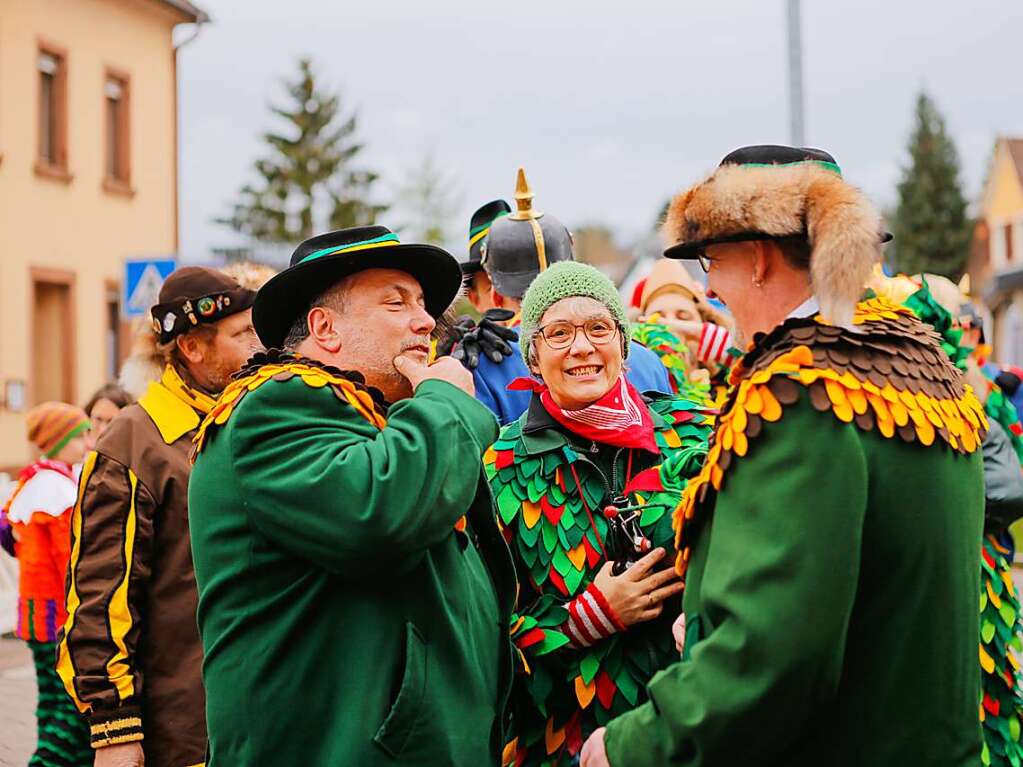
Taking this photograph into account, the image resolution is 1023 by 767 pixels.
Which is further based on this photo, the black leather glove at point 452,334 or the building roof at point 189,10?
the building roof at point 189,10

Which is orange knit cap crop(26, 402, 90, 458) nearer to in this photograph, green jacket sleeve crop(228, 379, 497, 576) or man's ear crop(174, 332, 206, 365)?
man's ear crop(174, 332, 206, 365)

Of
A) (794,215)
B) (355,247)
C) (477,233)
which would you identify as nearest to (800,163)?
(794,215)

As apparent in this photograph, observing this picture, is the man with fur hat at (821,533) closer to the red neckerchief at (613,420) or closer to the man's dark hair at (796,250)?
the man's dark hair at (796,250)

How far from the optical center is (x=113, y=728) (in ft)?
12.1

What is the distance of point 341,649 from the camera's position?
2697 mm

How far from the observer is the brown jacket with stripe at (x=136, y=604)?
374 cm

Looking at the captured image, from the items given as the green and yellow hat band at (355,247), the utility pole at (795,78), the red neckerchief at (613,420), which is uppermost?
the utility pole at (795,78)

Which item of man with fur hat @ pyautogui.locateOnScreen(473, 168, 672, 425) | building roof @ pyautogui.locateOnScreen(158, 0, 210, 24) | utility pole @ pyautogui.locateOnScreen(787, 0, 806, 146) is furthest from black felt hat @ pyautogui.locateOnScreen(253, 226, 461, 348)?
building roof @ pyautogui.locateOnScreen(158, 0, 210, 24)

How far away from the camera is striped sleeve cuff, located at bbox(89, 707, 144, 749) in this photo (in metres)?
3.68

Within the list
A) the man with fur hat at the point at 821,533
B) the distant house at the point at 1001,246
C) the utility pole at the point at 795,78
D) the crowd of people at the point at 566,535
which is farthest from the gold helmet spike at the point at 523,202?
the distant house at the point at 1001,246

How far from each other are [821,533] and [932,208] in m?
60.8

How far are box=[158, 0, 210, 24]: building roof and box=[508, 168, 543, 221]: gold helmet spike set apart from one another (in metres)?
19.9

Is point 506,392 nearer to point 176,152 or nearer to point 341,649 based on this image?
point 341,649

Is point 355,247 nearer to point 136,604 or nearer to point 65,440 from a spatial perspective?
point 136,604
